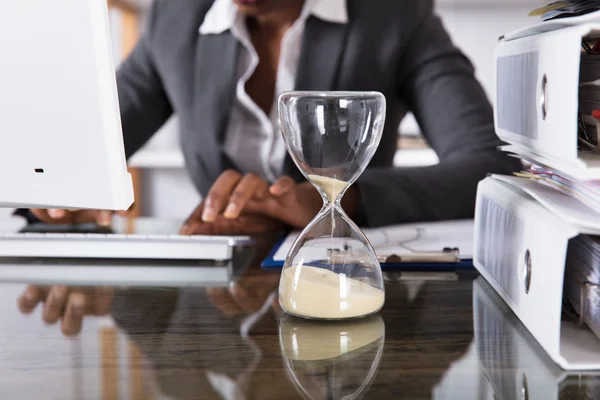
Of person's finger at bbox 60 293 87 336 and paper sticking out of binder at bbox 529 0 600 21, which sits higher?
paper sticking out of binder at bbox 529 0 600 21

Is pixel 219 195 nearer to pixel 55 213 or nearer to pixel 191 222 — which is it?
pixel 191 222

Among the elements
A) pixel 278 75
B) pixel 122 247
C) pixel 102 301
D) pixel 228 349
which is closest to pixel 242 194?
pixel 122 247

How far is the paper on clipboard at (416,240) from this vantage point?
0.84 metres

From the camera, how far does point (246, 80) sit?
169cm

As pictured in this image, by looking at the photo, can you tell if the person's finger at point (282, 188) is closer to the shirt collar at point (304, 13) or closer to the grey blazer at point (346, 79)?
the grey blazer at point (346, 79)

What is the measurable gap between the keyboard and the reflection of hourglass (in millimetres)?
262

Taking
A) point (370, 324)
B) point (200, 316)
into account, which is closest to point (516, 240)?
point (370, 324)

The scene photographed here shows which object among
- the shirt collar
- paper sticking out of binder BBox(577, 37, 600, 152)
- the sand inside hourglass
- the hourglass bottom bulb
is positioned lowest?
the hourglass bottom bulb

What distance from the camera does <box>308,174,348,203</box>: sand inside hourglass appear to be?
569 mm

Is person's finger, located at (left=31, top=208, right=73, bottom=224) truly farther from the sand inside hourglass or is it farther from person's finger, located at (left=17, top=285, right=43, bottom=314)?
the sand inside hourglass

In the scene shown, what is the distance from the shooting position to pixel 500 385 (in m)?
0.45

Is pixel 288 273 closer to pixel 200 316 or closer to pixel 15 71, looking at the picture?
pixel 200 316

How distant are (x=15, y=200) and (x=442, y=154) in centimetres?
98

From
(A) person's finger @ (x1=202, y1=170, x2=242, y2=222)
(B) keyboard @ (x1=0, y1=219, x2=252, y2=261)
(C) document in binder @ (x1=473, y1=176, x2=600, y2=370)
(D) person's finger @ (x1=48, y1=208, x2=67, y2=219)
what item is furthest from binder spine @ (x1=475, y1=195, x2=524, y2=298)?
(D) person's finger @ (x1=48, y1=208, x2=67, y2=219)
